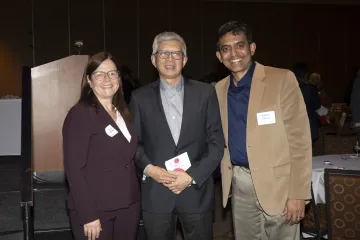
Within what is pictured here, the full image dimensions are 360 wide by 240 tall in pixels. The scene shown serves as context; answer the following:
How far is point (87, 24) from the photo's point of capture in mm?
10523

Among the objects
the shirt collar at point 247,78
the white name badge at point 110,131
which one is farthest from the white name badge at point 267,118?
the white name badge at point 110,131

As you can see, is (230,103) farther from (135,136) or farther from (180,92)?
(135,136)

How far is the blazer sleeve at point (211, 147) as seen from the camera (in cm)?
219

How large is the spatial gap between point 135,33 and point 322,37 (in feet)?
20.5

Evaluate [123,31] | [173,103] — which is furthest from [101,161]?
[123,31]

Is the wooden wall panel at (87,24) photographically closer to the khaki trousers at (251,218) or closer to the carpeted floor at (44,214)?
the carpeted floor at (44,214)

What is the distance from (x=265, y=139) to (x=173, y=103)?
1.81 feet

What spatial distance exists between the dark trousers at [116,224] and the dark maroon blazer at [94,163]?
43mm

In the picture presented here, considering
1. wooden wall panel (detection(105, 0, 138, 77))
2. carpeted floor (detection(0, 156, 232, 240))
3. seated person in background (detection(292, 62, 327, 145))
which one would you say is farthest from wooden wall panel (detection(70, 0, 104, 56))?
seated person in background (detection(292, 62, 327, 145))

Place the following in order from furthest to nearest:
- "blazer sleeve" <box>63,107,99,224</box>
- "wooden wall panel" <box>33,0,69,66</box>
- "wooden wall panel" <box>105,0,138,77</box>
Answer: "wooden wall panel" <box>105,0,138,77</box> → "wooden wall panel" <box>33,0,69,66</box> → "blazer sleeve" <box>63,107,99,224</box>

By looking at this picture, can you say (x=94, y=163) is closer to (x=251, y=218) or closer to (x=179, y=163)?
(x=179, y=163)

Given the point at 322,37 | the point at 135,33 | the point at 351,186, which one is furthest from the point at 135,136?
the point at 322,37

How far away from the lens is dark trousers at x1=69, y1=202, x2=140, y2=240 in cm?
209

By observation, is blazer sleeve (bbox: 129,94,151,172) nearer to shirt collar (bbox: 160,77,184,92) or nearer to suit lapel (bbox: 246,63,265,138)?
shirt collar (bbox: 160,77,184,92)
